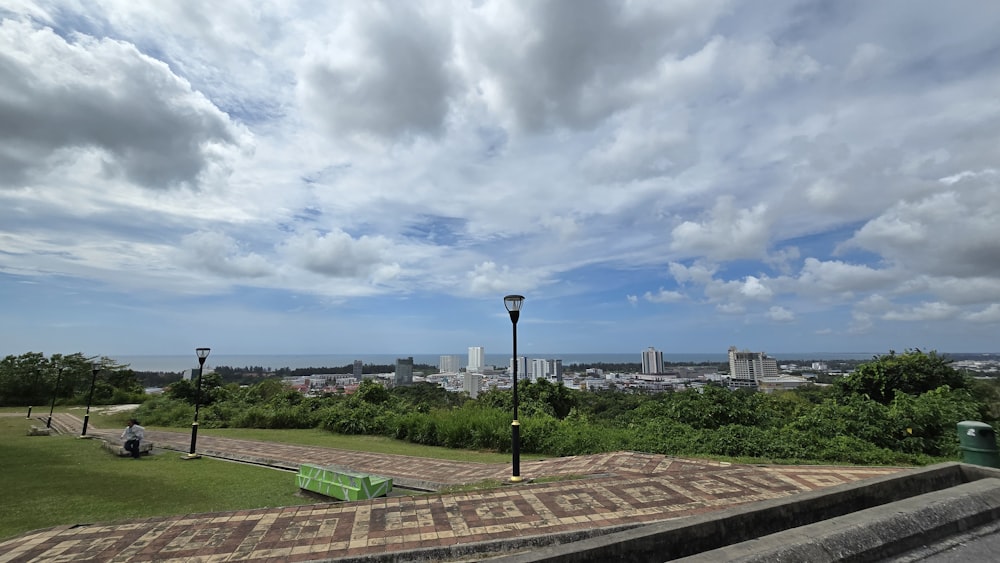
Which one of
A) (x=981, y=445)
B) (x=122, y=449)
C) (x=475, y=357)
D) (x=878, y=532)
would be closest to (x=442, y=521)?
(x=878, y=532)

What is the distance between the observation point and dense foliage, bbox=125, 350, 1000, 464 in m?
8.41

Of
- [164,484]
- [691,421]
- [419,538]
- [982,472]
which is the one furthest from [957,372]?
[164,484]

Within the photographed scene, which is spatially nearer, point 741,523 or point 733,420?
point 741,523

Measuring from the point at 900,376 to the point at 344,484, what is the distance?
14.1m

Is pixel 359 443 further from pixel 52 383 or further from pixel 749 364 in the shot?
pixel 749 364

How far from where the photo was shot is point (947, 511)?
2.72m

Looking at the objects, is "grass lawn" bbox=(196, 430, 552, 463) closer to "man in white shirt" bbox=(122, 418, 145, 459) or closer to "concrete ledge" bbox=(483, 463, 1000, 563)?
"man in white shirt" bbox=(122, 418, 145, 459)

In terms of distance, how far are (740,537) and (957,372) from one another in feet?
43.7

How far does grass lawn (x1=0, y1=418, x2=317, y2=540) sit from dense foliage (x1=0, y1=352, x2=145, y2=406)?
778 inches

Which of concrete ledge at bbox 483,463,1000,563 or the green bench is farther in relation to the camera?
the green bench

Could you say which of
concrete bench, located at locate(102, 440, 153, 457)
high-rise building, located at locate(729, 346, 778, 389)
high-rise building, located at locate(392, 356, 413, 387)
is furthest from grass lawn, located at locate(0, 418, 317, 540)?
high-rise building, located at locate(729, 346, 778, 389)

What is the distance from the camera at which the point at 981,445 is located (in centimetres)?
531

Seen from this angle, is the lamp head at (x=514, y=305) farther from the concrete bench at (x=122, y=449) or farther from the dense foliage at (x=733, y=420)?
the concrete bench at (x=122, y=449)

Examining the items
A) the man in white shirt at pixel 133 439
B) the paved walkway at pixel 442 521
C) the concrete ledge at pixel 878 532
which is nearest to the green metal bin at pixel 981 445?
the paved walkway at pixel 442 521
